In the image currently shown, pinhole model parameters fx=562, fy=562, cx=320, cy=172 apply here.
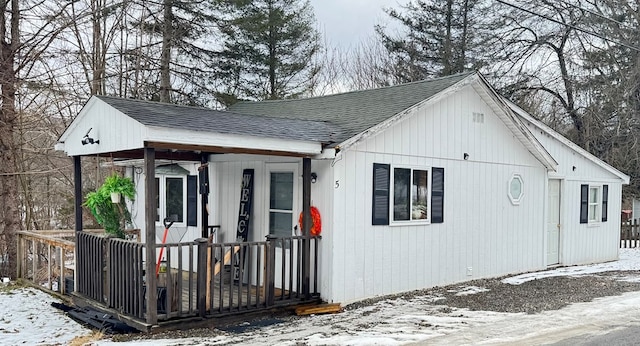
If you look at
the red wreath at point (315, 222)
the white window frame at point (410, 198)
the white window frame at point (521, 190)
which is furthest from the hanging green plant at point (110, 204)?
the white window frame at point (521, 190)

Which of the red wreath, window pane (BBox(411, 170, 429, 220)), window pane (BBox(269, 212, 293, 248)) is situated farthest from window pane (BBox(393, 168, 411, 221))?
window pane (BBox(269, 212, 293, 248))

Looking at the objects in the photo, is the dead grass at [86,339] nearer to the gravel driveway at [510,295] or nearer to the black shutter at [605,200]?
the gravel driveway at [510,295]

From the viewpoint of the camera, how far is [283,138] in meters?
7.19

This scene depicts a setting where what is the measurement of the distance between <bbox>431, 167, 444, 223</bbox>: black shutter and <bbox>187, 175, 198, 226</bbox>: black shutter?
4.25m

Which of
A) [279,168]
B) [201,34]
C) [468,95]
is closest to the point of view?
[279,168]

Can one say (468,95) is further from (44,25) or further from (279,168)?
(44,25)

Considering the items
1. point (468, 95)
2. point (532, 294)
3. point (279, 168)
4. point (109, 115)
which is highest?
point (468, 95)

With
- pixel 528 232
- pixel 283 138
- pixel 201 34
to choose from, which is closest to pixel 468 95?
pixel 528 232

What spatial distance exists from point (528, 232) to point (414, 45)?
1370 cm

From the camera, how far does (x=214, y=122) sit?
7.01 m

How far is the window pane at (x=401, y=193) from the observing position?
8750mm

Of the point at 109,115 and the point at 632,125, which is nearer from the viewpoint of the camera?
the point at 109,115

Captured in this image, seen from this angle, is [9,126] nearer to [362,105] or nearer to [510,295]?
[362,105]

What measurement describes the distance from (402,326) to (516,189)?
5492 mm
